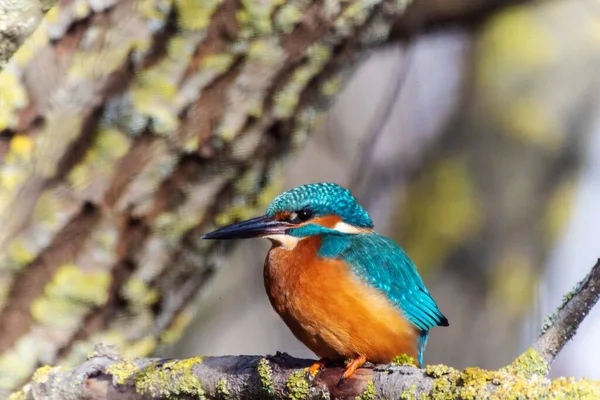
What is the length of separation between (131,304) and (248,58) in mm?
983

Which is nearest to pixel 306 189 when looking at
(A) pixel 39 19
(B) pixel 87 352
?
(B) pixel 87 352

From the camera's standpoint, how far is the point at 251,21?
294 cm

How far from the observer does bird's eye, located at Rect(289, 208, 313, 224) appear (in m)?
3.18

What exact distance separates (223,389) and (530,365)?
1.00 m

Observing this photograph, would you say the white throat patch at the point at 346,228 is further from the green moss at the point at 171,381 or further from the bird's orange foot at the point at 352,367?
the green moss at the point at 171,381

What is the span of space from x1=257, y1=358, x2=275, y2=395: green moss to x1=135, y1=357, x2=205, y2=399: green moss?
0.20 meters

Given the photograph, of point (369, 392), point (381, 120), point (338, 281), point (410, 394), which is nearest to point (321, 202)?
point (338, 281)

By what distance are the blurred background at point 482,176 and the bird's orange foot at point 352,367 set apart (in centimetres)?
241

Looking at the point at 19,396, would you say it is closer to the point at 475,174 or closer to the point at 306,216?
the point at 306,216

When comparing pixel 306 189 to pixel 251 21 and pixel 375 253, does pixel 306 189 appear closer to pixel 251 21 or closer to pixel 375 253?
pixel 375 253

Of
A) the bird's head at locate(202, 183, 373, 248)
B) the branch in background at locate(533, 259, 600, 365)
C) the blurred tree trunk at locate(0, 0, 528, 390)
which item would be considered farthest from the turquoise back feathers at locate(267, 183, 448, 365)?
the branch in background at locate(533, 259, 600, 365)

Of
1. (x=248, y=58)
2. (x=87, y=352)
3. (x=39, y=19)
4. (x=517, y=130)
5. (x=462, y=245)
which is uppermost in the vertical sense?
(x=517, y=130)

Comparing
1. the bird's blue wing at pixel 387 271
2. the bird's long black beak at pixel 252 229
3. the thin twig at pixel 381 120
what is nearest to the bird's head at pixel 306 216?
the bird's long black beak at pixel 252 229

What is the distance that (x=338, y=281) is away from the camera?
286 centimetres
